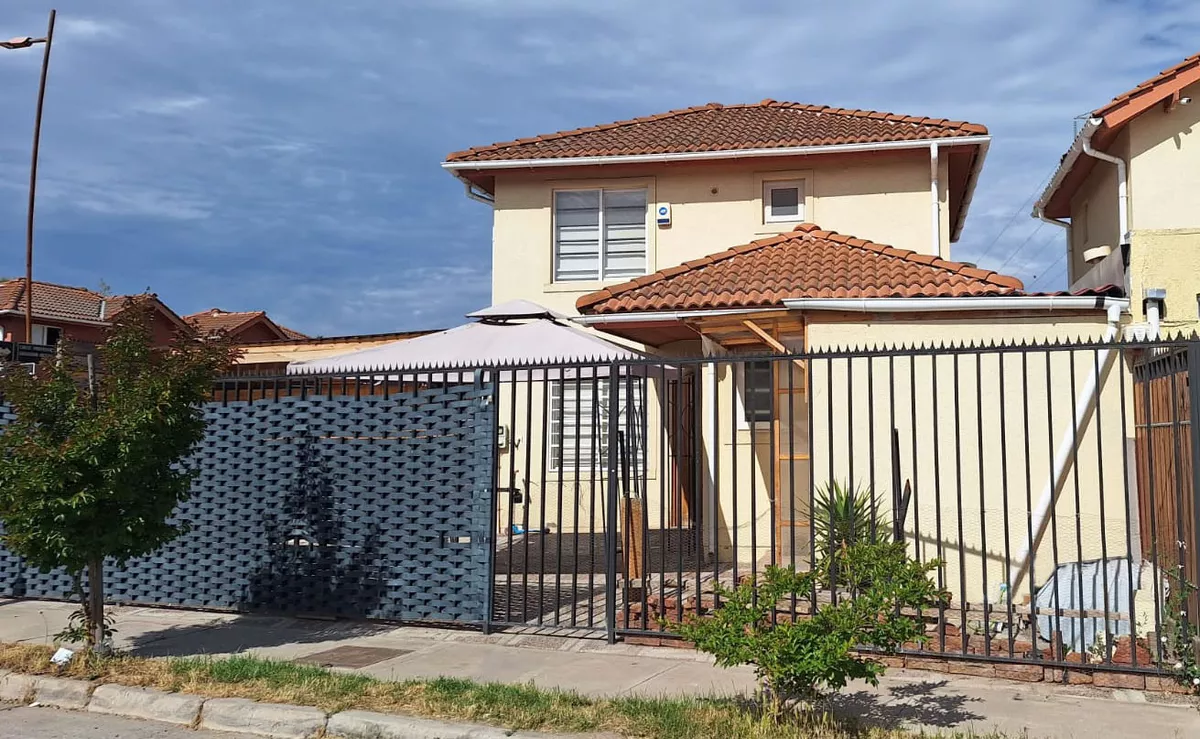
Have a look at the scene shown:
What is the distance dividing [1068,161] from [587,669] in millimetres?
9957

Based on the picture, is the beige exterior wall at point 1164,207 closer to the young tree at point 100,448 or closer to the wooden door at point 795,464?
the wooden door at point 795,464

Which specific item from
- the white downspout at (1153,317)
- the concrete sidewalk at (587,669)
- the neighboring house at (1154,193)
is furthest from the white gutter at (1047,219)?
the concrete sidewalk at (587,669)

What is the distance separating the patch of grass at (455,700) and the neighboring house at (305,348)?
10.5 metres

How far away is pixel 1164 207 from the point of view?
434 inches

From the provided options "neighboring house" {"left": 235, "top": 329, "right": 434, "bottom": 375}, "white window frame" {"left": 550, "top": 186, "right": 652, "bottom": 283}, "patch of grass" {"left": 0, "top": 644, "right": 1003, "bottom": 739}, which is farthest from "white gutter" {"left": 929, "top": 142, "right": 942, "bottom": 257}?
"patch of grass" {"left": 0, "top": 644, "right": 1003, "bottom": 739}

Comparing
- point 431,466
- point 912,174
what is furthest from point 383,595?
point 912,174

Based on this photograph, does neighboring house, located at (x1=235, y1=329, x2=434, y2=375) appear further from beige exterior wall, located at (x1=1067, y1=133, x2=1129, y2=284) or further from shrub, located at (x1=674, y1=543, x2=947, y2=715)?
shrub, located at (x1=674, y1=543, x2=947, y2=715)

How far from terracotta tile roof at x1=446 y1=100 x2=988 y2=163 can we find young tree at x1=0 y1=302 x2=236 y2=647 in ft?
28.3

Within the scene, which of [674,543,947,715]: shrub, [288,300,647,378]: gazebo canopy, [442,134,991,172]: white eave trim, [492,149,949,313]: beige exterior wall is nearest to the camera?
[674,543,947,715]: shrub

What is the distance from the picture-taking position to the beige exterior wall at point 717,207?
14711 millimetres

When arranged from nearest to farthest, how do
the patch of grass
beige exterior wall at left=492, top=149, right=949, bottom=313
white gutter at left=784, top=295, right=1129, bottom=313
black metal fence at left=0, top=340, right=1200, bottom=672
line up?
the patch of grass < black metal fence at left=0, top=340, right=1200, bottom=672 < white gutter at left=784, top=295, right=1129, bottom=313 < beige exterior wall at left=492, top=149, right=949, bottom=313

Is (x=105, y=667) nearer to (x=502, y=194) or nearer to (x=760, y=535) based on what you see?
(x=760, y=535)

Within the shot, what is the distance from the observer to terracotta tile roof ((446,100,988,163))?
14.6m

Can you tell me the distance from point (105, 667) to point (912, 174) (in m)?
11.9
